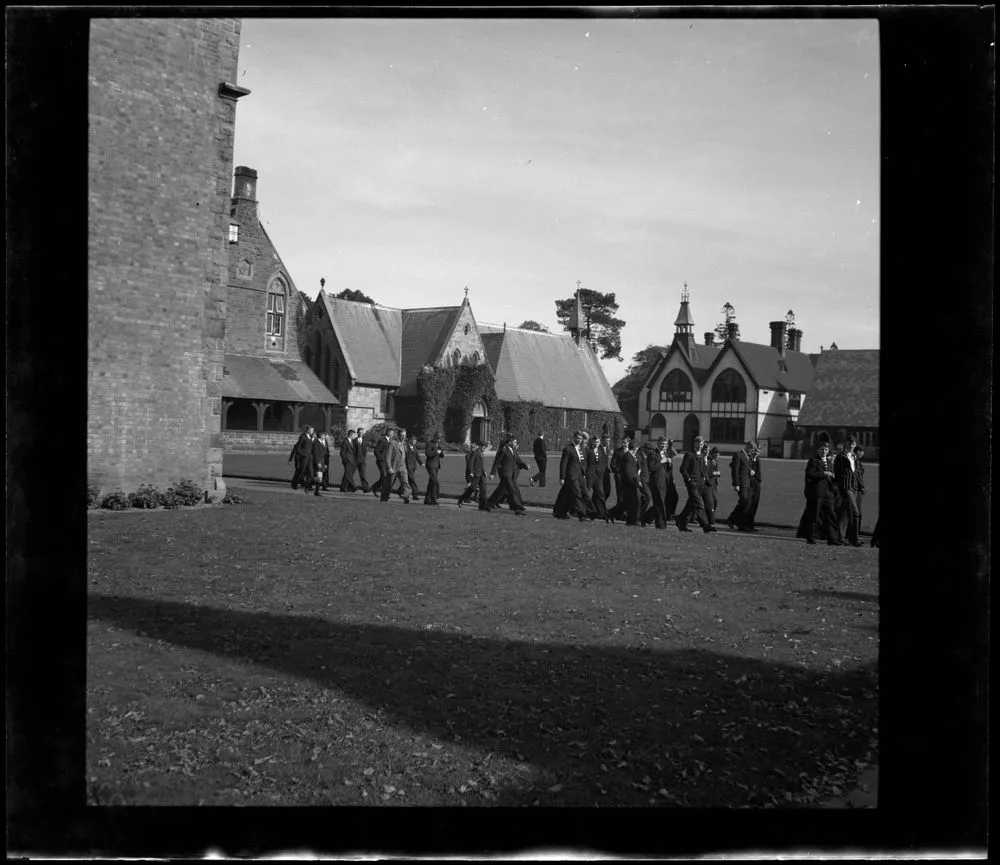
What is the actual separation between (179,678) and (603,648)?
363 cm

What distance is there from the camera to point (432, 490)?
18.6 m

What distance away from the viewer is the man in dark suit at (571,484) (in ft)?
54.4

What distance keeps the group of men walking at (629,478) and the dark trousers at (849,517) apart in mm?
19

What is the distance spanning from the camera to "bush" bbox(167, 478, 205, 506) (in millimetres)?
10766

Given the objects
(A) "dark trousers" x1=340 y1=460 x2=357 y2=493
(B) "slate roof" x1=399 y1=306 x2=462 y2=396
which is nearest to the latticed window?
(B) "slate roof" x1=399 y1=306 x2=462 y2=396

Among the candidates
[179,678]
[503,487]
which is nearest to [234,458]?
[503,487]

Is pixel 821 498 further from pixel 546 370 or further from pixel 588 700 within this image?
pixel 588 700

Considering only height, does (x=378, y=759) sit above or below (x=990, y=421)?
below

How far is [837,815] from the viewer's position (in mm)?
4871

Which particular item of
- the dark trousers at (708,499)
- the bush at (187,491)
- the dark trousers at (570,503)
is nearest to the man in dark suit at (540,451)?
the dark trousers at (570,503)

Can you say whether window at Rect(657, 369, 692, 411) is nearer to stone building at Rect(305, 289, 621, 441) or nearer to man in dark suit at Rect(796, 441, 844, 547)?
stone building at Rect(305, 289, 621, 441)

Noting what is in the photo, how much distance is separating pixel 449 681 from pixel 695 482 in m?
11.4
